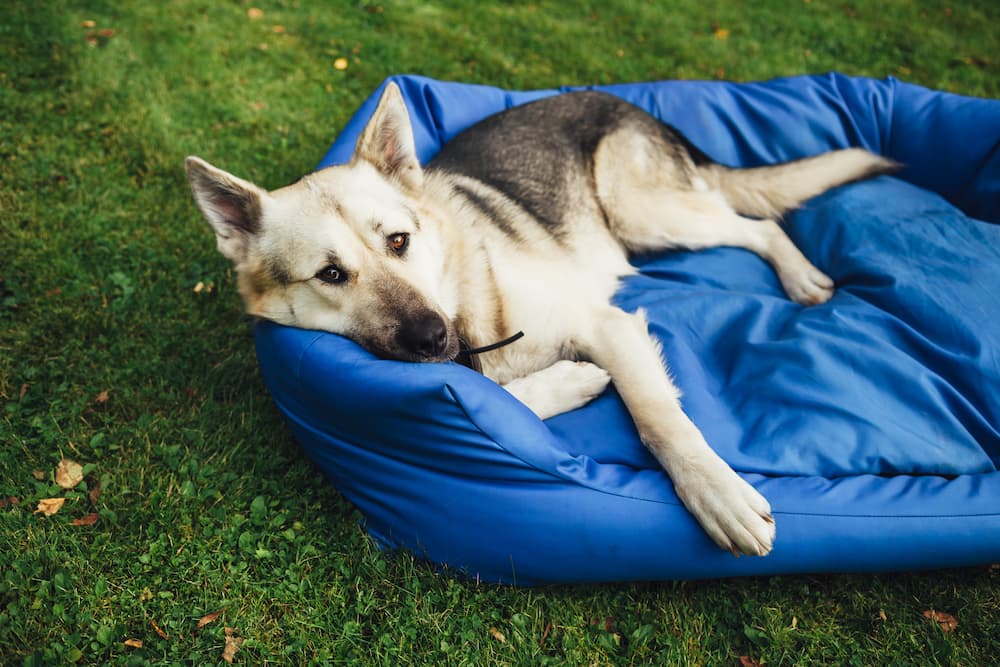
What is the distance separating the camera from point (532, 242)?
11.4ft

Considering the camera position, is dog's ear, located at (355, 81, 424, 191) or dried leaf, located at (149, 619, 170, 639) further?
dog's ear, located at (355, 81, 424, 191)

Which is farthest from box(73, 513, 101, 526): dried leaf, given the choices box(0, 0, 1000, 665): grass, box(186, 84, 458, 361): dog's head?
box(186, 84, 458, 361): dog's head

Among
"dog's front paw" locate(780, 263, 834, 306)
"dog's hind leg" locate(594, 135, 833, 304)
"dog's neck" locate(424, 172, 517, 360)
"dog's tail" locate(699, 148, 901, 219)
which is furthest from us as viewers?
"dog's tail" locate(699, 148, 901, 219)

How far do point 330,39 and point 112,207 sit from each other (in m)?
3.18

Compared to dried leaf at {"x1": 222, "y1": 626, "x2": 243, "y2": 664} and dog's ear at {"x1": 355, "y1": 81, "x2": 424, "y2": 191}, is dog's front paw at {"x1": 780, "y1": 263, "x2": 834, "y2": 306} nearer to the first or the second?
dog's ear at {"x1": 355, "y1": 81, "x2": 424, "y2": 191}

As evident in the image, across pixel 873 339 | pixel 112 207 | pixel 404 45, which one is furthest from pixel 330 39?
pixel 873 339

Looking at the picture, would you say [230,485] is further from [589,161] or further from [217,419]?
[589,161]

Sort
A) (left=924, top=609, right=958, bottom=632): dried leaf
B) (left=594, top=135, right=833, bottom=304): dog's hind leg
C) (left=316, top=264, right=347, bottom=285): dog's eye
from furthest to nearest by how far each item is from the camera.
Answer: (left=594, top=135, right=833, bottom=304): dog's hind leg
(left=316, top=264, right=347, bottom=285): dog's eye
(left=924, top=609, right=958, bottom=632): dried leaf

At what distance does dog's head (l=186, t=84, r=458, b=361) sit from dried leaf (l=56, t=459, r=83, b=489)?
3.51 ft

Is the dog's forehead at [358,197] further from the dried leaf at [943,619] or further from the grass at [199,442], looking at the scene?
the dried leaf at [943,619]

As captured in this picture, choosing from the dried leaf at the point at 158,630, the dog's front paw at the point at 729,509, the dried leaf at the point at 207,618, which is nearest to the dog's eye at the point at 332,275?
the dried leaf at the point at 207,618

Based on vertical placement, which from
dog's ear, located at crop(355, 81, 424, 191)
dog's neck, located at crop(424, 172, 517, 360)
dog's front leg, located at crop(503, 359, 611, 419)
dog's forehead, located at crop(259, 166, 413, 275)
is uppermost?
dog's ear, located at crop(355, 81, 424, 191)

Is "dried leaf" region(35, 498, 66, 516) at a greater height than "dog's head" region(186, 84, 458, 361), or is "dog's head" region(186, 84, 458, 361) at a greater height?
"dog's head" region(186, 84, 458, 361)

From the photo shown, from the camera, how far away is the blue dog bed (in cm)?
241
